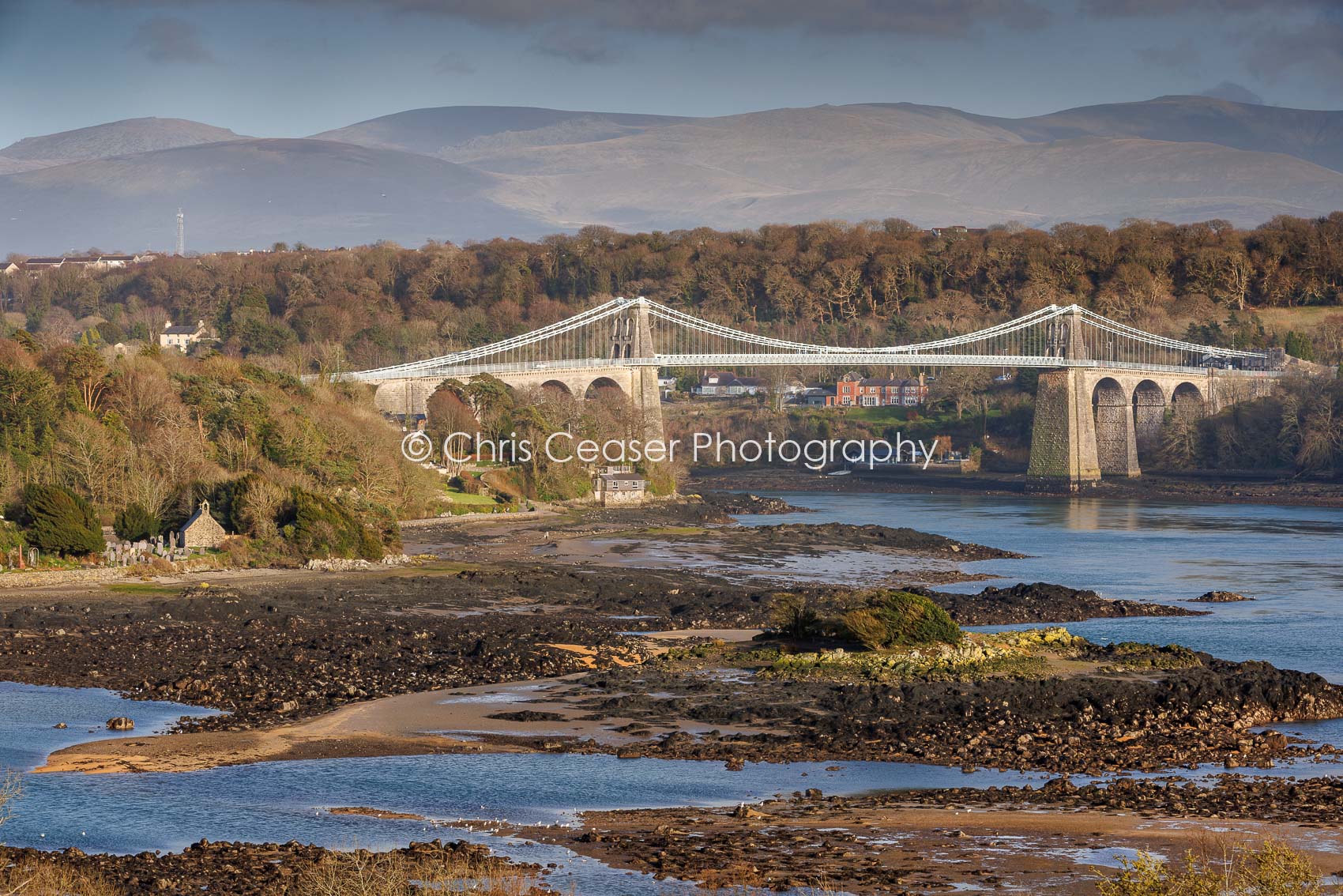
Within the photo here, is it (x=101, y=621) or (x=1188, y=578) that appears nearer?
(x=101, y=621)

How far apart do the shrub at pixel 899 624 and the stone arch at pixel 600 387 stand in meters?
53.6

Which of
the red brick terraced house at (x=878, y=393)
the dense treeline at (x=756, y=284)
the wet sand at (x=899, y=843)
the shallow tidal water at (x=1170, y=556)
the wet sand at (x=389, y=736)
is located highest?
the dense treeline at (x=756, y=284)

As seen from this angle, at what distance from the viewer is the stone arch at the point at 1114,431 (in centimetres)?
9281

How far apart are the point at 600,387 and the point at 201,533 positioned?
51006 millimetres

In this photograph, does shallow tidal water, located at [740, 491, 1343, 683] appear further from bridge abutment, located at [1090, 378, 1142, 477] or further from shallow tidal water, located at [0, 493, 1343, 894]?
bridge abutment, located at [1090, 378, 1142, 477]

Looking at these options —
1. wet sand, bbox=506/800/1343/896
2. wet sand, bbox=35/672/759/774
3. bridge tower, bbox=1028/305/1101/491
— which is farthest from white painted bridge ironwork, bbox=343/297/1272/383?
wet sand, bbox=506/800/1343/896

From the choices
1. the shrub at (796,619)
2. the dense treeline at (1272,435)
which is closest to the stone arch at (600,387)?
the dense treeline at (1272,435)

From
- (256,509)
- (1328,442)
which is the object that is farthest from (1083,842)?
(1328,442)

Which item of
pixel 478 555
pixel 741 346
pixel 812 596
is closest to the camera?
pixel 812 596

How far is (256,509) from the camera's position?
40875 millimetres

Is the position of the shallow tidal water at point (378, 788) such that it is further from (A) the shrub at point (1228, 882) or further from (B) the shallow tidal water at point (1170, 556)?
(A) the shrub at point (1228, 882)

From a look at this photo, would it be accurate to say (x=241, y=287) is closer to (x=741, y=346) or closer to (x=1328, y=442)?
(x=741, y=346)

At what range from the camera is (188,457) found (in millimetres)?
44750

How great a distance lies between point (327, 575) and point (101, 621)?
9231 mm
